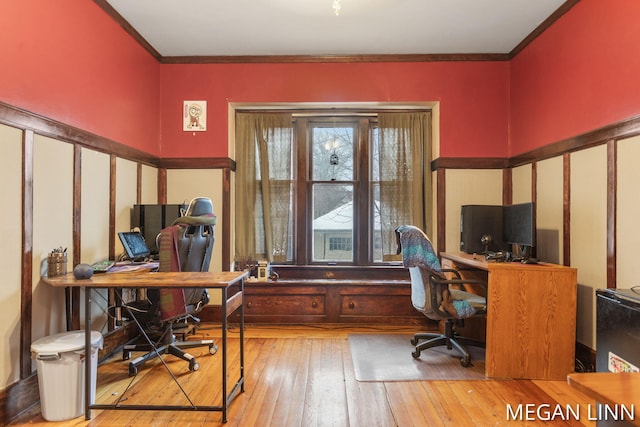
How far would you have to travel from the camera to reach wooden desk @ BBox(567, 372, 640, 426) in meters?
0.86

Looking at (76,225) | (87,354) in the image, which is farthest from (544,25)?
(87,354)

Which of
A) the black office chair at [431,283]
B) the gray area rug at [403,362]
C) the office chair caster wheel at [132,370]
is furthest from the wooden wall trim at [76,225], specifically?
the black office chair at [431,283]

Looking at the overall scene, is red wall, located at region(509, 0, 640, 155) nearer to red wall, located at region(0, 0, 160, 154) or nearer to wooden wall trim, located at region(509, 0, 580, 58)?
wooden wall trim, located at region(509, 0, 580, 58)

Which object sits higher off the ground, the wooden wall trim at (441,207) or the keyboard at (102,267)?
the wooden wall trim at (441,207)

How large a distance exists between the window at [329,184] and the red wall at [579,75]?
3.61ft

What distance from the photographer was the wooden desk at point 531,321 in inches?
106

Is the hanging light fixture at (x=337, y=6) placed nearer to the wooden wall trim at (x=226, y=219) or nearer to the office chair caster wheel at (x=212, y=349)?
the wooden wall trim at (x=226, y=219)

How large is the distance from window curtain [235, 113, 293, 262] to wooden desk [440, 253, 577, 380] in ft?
7.94

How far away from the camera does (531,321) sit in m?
2.72

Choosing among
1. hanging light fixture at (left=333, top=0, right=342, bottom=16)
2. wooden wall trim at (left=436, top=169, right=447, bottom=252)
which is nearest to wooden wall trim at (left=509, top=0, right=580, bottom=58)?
wooden wall trim at (left=436, top=169, right=447, bottom=252)

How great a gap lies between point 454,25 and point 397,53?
738 mm

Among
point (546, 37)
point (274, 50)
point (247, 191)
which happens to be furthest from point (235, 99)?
point (546, 37)

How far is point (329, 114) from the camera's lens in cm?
435

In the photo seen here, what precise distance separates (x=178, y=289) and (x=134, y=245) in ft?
3.21
